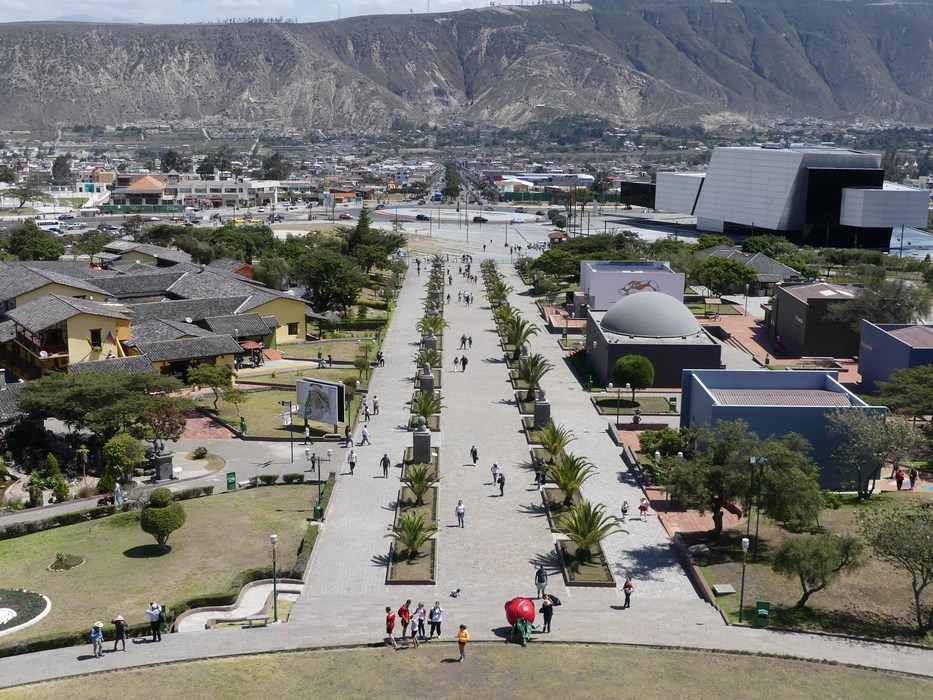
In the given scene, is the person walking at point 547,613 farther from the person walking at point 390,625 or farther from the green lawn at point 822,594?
the green lawn at point 822,594

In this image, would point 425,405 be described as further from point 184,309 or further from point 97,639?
point 97,639

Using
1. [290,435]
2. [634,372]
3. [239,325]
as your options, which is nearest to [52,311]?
[239,325]

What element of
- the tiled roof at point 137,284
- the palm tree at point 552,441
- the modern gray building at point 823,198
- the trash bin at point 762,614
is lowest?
the trash bin at point 762,614

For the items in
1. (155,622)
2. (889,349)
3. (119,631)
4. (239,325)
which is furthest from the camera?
(239,325)

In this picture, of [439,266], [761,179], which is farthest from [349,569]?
[761,179]

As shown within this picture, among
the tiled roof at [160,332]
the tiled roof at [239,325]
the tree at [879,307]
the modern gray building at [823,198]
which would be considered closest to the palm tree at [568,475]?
the tiled roof at [160,332]
